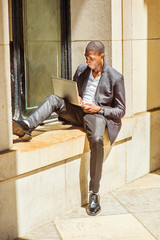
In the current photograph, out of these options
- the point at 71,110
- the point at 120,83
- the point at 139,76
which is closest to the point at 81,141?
the point at 71,110

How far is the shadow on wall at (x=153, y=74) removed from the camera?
21.0 feet

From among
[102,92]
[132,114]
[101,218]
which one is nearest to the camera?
[101,218]

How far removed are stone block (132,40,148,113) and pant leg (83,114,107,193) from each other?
1.21 m

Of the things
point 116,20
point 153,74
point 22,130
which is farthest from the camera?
point 153,74

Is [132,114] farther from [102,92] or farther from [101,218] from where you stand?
[101,218]

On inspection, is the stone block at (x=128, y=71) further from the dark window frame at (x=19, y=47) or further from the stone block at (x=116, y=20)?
the dark window frame at (x=19, y=47)

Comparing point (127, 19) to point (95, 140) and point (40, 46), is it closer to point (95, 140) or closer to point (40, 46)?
point (40, 46)

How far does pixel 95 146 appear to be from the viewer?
16.6ft

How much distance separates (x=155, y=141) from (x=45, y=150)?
7.94 feet

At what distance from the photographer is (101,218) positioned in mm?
5000

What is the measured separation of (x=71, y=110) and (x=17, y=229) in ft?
5.32

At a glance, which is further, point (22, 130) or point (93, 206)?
point (93, 206)

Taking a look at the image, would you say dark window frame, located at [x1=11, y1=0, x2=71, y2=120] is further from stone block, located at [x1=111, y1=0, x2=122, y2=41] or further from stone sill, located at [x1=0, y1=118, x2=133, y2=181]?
stone block, located at [x1=111, y1=0, x2=122, y2=41]

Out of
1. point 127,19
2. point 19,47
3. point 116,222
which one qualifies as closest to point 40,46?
point 19,47
